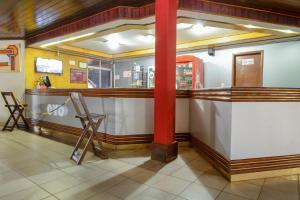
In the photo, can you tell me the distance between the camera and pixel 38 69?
639cm

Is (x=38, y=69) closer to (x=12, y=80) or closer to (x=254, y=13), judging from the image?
(x=12, y=80)

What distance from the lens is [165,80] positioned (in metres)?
3.09

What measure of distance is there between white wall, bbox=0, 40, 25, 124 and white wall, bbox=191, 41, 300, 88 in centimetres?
580

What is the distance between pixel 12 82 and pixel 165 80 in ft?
17.4

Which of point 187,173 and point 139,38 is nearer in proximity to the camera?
point 187,173

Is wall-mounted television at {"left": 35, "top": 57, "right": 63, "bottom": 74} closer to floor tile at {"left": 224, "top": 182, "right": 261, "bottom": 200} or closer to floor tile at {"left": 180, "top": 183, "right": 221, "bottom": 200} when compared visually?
floor tile at {"left": 180, "top": 183, "right": 221, "bottom": 200}

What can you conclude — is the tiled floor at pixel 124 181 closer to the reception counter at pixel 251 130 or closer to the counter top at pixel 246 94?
the reception counter at pixel 251 130

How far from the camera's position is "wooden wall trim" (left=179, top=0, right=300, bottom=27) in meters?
3.45

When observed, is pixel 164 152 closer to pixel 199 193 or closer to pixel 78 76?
pixel 199 193

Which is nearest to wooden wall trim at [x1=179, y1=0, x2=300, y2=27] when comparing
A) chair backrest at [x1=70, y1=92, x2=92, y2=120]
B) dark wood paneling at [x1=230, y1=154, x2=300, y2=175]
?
chair backrest at [x1=70, y1=92, x2=92, y2=120]

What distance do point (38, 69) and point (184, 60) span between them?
4.52m

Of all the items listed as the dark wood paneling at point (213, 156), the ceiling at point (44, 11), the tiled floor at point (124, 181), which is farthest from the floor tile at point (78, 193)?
the ceiling at point (44, 11)

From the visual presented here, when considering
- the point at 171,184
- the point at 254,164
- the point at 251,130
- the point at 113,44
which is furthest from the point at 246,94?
the point at 113,44

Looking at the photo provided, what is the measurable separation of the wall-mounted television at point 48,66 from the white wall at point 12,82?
427mm
